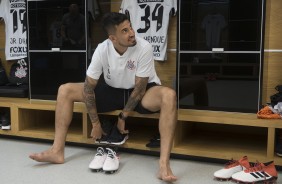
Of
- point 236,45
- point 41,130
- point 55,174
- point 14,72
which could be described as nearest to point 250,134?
point 236,45

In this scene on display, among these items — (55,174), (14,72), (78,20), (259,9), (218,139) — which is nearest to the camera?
(55,174)

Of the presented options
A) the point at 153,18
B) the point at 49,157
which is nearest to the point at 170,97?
the point at 49,157

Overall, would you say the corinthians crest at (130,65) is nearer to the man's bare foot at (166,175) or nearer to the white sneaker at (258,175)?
the man's bare foot at (166,175)

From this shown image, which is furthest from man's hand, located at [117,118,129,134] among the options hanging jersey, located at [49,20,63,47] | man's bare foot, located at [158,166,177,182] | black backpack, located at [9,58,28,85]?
black backpack, located at [9,58,28,85]

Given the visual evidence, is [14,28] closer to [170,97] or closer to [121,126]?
[121,126]

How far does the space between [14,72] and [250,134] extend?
7.47ft

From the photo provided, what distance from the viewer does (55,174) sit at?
216 cm

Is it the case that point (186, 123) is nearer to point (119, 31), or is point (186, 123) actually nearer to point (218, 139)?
point (218, 139)

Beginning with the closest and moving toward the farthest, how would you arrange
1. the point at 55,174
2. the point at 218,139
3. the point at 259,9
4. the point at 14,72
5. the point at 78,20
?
1. the point at 55,174
2. the point at 259,9
3. the point at 218,139
4. the point at 78,20
5. the point at 14,72

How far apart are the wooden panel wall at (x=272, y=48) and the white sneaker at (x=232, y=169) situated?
0.74 m

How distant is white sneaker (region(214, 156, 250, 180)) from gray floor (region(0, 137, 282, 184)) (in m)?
0.03

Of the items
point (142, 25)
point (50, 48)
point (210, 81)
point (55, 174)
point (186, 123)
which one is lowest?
point (55, 174)

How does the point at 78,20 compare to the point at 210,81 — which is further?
the point at 78,20

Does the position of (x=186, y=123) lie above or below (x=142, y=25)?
below
